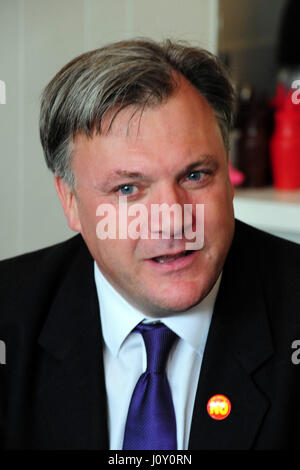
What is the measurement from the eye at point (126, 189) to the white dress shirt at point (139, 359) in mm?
177

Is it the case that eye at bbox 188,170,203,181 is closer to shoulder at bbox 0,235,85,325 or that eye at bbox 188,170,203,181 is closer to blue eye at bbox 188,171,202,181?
blue eye at bbox 188,171,202,181

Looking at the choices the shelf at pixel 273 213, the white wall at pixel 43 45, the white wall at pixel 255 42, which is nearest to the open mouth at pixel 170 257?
the shelf at pixel 273 213

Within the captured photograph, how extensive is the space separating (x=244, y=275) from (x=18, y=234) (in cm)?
126

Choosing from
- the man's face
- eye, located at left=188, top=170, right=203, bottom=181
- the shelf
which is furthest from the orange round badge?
the shelf

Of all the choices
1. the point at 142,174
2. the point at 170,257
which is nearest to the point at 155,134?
the point at 142,174

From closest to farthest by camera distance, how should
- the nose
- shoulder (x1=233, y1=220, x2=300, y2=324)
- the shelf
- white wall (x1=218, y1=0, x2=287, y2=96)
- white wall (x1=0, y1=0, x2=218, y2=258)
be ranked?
the nose
shoulder (x1=233, y1=220, x2=300, y2=324)
the shelf
white wall (x1=0, y1=0, x2=218, y2=258)
white wall (x1=218, y1=0, x2=287, y2=96)

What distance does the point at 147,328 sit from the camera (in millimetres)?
1023

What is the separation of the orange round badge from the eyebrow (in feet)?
0.99

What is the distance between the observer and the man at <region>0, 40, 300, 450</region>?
0.94 meters

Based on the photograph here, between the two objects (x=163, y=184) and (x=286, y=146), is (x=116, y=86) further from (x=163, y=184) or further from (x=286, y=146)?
(x=286, y=146)
